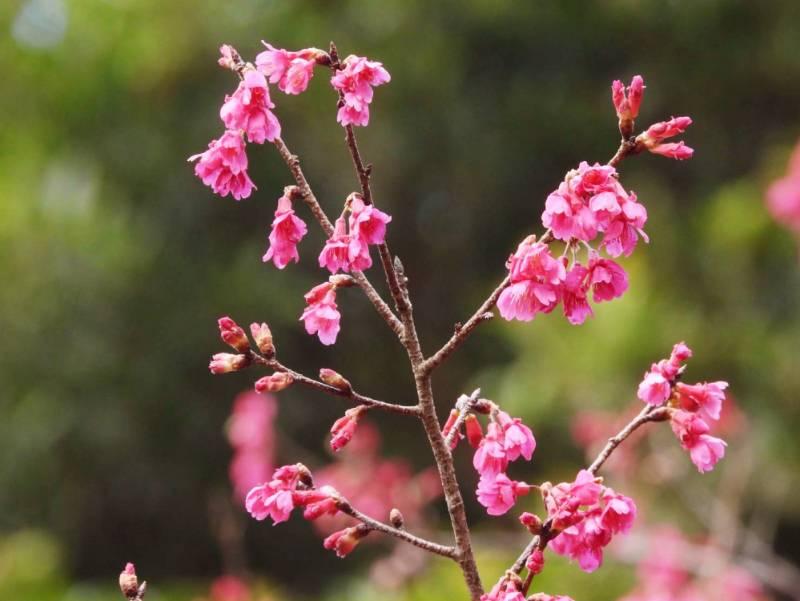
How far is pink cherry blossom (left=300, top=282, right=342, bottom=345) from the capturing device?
1.04 m

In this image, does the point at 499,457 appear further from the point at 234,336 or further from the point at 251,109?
the point at 251,109

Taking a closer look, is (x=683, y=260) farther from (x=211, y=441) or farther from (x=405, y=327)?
(x=405, y=327)

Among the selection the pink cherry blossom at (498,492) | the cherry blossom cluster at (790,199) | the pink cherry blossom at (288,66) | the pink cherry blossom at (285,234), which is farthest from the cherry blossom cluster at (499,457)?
the cherry blossom cluster at (790,199)

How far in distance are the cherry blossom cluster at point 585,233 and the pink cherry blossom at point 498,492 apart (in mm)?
139

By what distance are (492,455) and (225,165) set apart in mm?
336

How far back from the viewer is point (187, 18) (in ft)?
24.8

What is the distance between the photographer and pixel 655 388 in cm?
103

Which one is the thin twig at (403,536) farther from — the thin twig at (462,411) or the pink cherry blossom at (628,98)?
the pink cherry blossom at (628,98)

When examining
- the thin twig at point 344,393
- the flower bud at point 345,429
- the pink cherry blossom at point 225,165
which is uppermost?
the pink cherry blossom at point 225,165

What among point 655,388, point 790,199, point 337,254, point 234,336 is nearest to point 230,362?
point 234,336

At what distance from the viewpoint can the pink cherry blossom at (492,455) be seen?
101cm

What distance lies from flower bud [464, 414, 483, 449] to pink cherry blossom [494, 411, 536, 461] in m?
0.03

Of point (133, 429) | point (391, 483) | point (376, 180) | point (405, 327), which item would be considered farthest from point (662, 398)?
point (376, 180)

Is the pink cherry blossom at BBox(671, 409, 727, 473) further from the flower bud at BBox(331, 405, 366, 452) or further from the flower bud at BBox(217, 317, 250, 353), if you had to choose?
the flower bud at BBox(217, 317, 250, 353)
